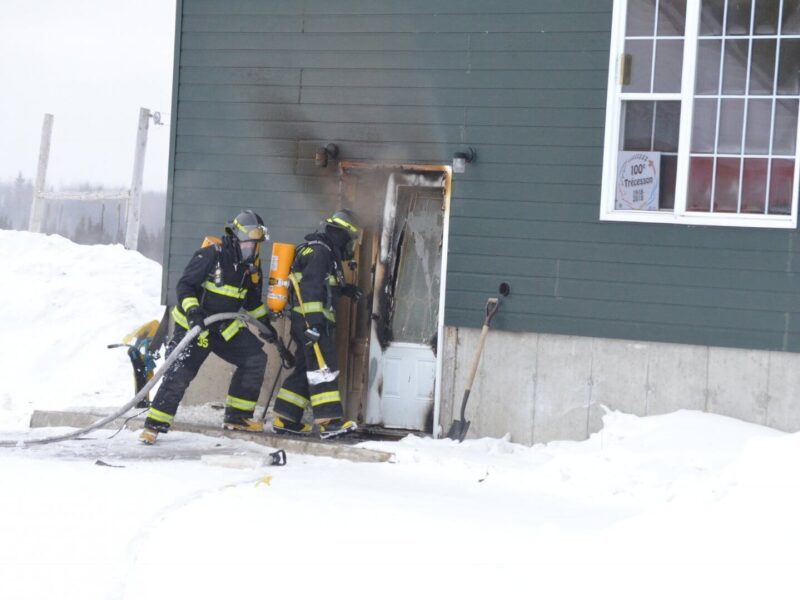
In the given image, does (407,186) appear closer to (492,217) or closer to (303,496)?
(492,217)

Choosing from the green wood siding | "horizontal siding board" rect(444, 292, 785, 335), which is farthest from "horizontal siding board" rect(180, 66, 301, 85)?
"horizontal siding board" rect(444, 292, 785, 335)

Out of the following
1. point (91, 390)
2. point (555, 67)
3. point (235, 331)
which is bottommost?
point (91, 390)

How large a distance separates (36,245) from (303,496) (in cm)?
1329

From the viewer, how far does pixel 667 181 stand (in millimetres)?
9344

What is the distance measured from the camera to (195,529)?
20.4ft

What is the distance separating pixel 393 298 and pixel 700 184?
311cm

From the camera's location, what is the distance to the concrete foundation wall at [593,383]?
9.01 m

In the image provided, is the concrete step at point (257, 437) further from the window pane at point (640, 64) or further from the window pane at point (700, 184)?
the window pane at point (640, 64)

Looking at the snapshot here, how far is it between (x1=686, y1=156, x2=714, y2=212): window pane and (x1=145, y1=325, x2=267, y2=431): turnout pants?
162 inches

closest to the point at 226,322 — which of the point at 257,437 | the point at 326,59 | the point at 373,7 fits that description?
the point at 257,437

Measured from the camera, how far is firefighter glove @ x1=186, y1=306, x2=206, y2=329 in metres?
9.20

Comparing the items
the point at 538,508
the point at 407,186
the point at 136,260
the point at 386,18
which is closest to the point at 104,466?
the point at 538,508

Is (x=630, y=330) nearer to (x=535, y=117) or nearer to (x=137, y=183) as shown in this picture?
(x=535, y=117)

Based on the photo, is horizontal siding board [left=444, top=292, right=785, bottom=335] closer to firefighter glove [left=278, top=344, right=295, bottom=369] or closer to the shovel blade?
the shovel blade
